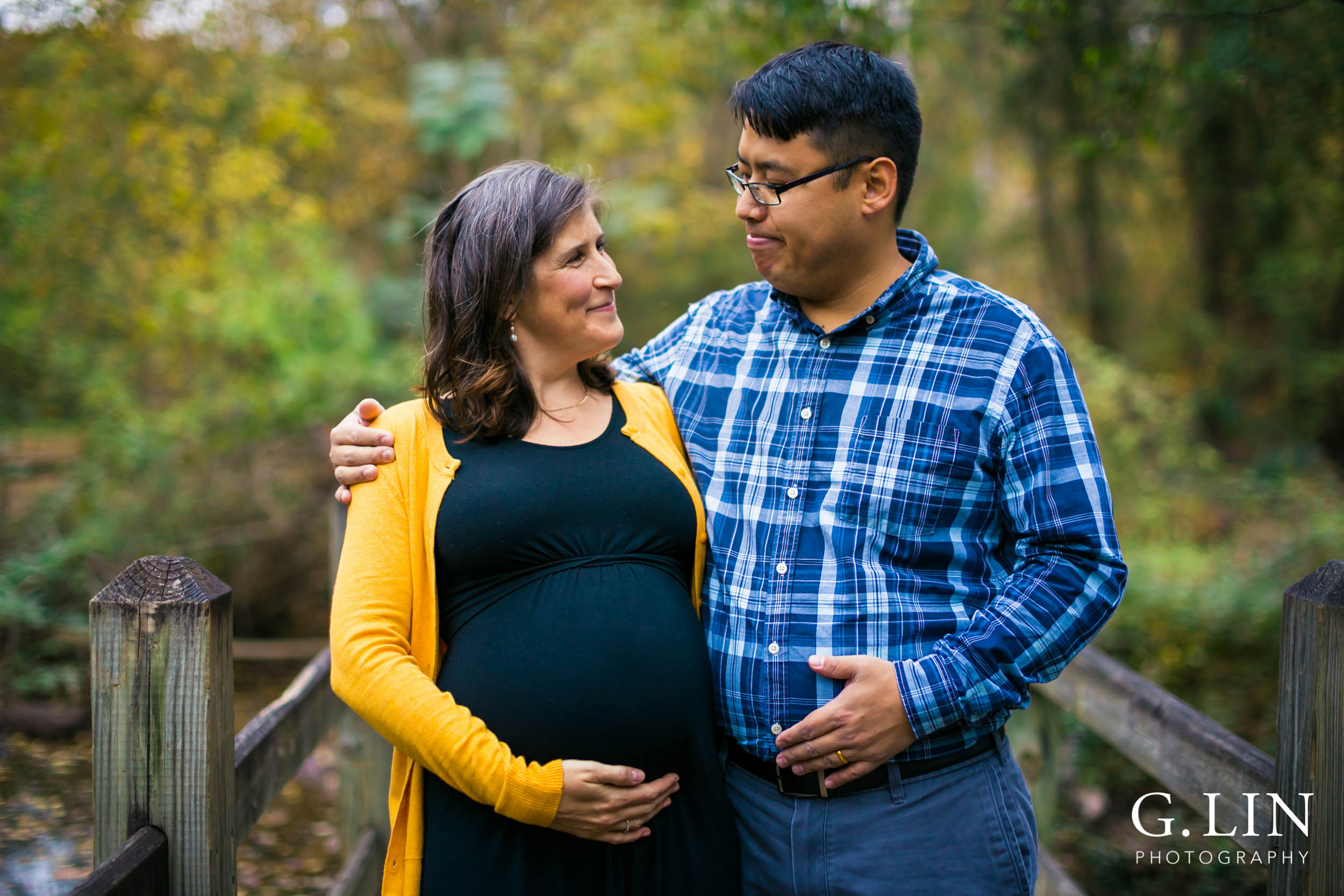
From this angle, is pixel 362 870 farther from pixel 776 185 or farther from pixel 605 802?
pixel 776 185

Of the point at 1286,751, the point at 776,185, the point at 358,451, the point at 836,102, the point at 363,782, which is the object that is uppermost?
the point at 836,102

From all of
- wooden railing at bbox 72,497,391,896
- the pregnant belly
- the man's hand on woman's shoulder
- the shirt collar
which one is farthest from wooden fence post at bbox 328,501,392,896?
the shirt collar

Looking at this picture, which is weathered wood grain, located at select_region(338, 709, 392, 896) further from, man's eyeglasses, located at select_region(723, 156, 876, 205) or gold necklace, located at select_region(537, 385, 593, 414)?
man's eyeglasses, located at select_region(723, 156, 876, 205)

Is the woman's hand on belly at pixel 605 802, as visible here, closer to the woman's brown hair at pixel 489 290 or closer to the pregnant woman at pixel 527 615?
the pregnant woman at pixel 527 615

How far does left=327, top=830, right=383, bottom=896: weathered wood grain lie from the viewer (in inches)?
102

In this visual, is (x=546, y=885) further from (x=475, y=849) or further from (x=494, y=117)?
(x=494, y=117)

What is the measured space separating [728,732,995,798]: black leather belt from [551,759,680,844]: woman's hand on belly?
23 cm

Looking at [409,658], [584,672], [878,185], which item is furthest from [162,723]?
[878,185]

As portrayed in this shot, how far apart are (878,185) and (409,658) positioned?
4.29 ft

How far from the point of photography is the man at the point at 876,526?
1.77 metres

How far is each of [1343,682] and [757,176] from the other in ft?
4.45

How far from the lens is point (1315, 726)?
1.51 m

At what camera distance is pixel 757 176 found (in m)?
2.05

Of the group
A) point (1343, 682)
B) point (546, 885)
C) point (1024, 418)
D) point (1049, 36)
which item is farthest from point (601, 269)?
point (1049, 36)
